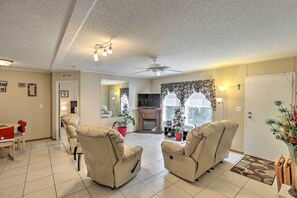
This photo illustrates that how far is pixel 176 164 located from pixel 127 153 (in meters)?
1.00

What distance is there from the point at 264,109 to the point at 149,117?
415 cm

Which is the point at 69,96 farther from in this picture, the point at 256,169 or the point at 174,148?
the point at 256,169

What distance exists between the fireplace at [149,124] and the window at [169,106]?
55 centimetres

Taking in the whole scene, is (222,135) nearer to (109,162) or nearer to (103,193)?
(109,162)

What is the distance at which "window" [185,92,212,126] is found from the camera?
17.0 ft

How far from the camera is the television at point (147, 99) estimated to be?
6.72 metres

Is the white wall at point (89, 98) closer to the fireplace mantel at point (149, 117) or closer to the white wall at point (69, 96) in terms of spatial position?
the fireplace mantel at point (149, 117)

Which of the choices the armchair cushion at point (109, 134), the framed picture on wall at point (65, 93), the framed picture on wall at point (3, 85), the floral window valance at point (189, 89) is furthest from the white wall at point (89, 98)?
the framed picture on wall at point (65, 93)

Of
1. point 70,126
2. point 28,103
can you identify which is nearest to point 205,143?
point 70,126

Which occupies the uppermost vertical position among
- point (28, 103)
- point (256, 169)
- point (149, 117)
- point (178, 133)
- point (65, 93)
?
point (65, 93)

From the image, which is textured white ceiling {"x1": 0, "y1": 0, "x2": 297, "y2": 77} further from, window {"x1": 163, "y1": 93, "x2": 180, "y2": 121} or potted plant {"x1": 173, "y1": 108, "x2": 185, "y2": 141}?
window {"x1": 163, "y1": 93, "x2": 180, "y2": 121}

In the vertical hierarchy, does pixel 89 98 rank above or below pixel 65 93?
below

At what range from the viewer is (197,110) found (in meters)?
5.48

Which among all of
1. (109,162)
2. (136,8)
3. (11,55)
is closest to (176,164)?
(109,162)
